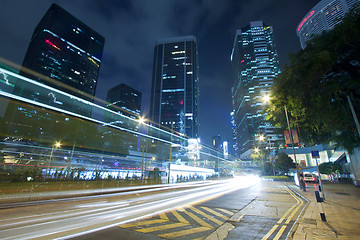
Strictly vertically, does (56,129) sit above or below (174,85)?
below

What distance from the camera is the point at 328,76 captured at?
1139cm

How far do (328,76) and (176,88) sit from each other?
171 meters

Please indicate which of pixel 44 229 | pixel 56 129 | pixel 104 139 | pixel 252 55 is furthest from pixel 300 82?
pixel 252 55

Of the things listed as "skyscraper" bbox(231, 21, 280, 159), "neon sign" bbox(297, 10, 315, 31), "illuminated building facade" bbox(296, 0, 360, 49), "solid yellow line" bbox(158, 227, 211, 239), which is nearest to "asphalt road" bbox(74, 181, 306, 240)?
"solid yellow line" bbox(158, 227, 211, 239)

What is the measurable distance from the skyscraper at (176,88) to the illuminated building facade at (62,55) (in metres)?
63.9

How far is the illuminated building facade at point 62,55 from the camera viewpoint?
109 metres

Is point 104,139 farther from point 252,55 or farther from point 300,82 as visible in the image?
point 252,55

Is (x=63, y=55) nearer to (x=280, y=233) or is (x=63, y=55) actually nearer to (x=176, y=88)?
(x=176, y=88)

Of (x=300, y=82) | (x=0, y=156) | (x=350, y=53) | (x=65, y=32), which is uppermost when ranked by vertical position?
(x=65, y=32)

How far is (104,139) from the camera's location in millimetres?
52656

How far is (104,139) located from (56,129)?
14033 mm

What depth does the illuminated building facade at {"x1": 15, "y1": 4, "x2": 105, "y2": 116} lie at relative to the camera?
109 metres

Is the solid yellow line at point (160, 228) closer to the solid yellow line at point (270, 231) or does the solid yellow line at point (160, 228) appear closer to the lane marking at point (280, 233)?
the solid yellow line at point (270, 231)

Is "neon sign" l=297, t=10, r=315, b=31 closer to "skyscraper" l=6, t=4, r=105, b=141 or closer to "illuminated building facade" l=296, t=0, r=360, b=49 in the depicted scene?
"illuminated building facade" l=296, t=0, r=360, b=49
